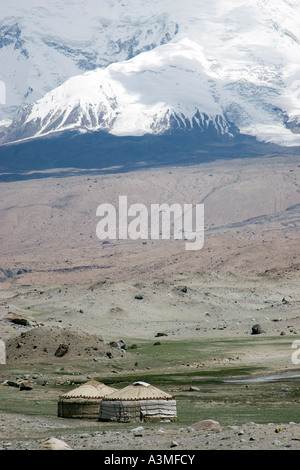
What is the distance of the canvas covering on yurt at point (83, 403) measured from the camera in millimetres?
34812

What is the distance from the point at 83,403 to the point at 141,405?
112 inches

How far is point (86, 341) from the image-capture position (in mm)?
59969

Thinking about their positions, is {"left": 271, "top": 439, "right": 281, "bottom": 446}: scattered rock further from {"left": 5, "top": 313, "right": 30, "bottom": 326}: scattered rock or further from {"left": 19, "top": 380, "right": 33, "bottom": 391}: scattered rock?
{"left": 5, "top": 313, "right": 30, "bottom": 326}: scattered rock

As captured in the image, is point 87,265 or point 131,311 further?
point 87,265

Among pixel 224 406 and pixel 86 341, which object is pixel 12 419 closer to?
pixel 224 406

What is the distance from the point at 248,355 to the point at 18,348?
14.6 m

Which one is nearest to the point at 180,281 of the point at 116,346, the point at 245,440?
the point at 116,346

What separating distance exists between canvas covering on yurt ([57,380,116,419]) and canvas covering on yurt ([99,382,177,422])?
168cm

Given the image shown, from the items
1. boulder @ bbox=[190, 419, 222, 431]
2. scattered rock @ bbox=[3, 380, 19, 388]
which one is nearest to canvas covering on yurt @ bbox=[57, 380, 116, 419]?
boulder @ bbox=[190, 419, 222, 431]

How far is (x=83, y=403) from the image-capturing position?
3488cm

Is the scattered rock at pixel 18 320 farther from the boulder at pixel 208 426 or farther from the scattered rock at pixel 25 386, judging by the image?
the boulder at pixel 208 426

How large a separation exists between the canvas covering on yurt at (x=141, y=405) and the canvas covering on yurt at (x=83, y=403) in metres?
1.68

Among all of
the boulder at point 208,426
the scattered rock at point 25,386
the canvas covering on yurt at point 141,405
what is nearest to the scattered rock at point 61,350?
the scattered rock at point 25,386
